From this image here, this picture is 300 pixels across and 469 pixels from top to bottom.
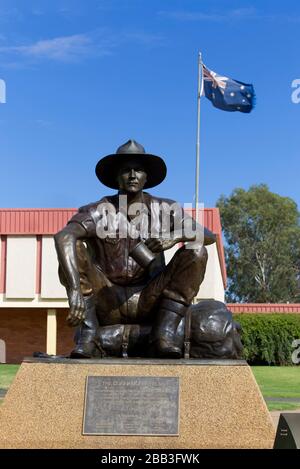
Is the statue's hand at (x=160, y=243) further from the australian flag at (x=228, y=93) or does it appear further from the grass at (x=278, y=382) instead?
the australian flag at (x=228, y=93)

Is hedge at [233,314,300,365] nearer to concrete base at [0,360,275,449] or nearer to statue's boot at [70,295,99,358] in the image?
statue's boot at [70,295,99,358]

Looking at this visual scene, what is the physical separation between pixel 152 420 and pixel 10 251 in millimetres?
23294

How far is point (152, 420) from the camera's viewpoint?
5.22 m

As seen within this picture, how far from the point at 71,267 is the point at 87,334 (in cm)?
60

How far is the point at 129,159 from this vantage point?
21.1ft

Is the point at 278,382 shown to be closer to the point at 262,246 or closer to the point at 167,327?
the point at 167,327

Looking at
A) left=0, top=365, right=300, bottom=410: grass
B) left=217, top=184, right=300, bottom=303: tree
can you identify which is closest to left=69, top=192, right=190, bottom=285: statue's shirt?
left=0, top=365, right=300, bottom=410: grass

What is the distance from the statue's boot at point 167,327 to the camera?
5723 mm

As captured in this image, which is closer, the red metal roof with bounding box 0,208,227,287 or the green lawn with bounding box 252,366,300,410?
the green lawn with bounding box 252,366,300,410

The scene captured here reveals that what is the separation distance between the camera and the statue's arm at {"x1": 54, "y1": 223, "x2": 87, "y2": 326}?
5.63m

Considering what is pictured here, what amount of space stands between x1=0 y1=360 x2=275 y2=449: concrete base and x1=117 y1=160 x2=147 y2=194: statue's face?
1.66m

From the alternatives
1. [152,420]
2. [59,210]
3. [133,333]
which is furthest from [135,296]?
[59,210]

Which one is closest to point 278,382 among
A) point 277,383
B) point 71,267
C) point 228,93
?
point 277,383
